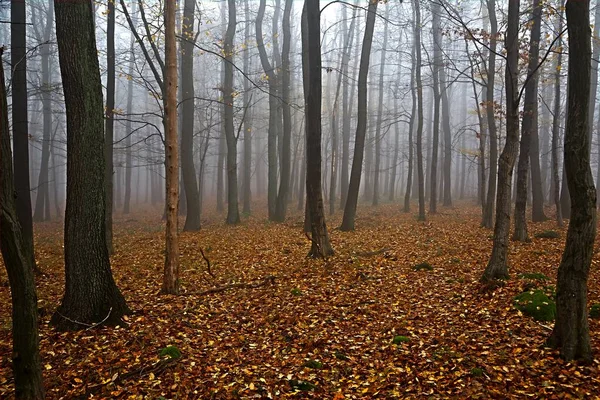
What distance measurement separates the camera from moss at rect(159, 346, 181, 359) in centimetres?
532

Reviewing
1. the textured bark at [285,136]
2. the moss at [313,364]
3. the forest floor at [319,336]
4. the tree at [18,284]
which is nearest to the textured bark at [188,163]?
the textured bark at [285,136]

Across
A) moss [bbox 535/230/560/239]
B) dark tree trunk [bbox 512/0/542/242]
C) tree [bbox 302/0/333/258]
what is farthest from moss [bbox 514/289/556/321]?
moss [bbox 535/230/560/239]

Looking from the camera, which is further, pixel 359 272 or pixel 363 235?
pixel 363 235

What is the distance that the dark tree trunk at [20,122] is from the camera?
367 inches

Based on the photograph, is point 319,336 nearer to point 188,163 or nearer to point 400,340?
point 400,340

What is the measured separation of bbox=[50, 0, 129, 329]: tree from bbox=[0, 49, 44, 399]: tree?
1.93m

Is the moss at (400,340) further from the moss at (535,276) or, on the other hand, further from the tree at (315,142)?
the tree at (315,142)

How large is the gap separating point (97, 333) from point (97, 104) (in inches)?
136

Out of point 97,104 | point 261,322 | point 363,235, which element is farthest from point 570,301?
point 363,235

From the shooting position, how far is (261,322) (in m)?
6.65

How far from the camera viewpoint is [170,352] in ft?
17.6

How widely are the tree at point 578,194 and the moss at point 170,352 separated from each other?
4957 millimetres

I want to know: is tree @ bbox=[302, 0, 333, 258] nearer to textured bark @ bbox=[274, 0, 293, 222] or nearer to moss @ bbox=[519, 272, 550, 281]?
moss @ bbox=[519, 272, 550, 281]

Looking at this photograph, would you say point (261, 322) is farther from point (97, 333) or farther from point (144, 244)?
point (144, 244)
